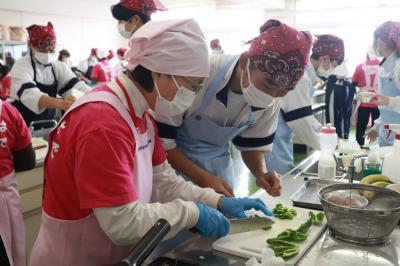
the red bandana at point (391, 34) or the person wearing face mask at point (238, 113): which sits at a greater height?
the red bandana at point (391, 34)

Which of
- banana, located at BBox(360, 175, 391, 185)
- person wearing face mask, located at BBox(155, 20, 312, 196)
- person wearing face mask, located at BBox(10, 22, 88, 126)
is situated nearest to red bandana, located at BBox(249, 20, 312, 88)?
person wearing face mask, located at BBox(155, 20, 312, 196)

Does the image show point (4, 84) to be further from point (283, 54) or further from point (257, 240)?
point (257, 240)

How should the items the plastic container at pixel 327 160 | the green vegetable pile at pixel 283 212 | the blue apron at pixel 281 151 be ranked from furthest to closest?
the blue apron at pixel 281 151
the plastic container at pixel 327 160
the green vegetable pile at pixel 283 212

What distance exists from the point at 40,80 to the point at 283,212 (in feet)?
7.15

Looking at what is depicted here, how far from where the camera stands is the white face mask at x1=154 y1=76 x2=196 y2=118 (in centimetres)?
100

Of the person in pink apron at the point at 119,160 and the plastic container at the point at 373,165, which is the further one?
the plastic container at the point at 373,165

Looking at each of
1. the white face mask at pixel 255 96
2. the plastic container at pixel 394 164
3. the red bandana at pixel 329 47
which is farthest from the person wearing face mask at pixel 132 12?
the plastic container at pixel 394 164

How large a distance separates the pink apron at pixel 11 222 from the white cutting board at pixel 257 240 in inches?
41.9

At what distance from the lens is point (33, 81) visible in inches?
105

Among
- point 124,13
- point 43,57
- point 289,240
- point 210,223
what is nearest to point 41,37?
point 43,57

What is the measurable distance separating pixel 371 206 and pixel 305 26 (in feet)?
24.8

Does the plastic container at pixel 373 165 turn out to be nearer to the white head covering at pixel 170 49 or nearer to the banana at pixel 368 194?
the banana at pixel 368 194

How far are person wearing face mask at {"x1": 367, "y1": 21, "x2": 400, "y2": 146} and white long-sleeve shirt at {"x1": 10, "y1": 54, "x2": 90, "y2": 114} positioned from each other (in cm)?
198

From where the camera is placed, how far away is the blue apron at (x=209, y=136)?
1.40 m
